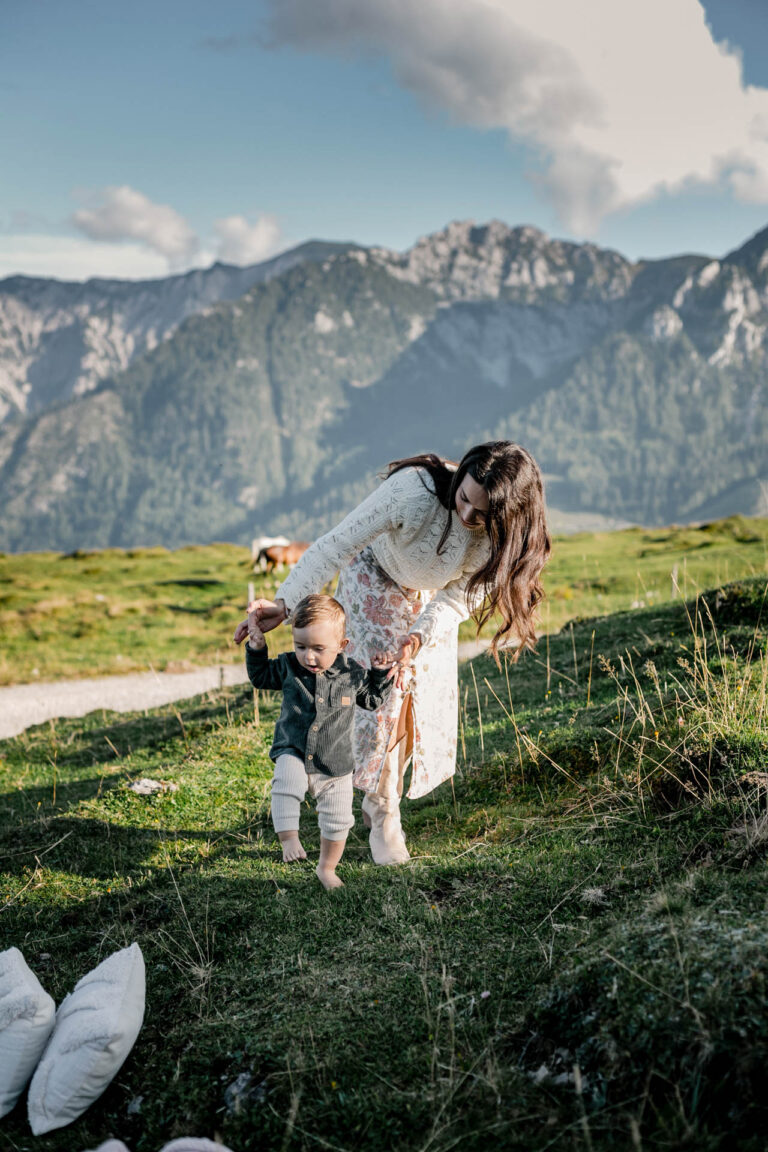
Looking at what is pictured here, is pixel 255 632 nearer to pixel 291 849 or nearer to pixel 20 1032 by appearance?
pixel 291 849

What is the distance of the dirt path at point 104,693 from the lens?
1462 centimetres

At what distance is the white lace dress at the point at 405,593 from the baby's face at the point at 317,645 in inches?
9.6

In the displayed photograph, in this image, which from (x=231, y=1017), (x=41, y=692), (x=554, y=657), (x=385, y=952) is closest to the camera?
(x=231, y=1017)

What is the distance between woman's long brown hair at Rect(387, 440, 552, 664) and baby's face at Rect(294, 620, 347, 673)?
3.13 ft

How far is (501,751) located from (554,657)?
4.24 m

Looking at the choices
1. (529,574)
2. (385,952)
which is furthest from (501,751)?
(385,952)

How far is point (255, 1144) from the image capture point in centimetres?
325

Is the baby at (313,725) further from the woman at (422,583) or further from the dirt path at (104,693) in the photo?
the dirt path at (104,693)

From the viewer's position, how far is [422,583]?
18.7ft

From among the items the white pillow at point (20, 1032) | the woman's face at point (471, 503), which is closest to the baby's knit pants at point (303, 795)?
the white pillow at point (20, 1032)

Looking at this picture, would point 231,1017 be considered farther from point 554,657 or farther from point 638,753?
point 554,657

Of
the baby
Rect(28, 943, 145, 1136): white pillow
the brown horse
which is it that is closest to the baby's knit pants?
the baby

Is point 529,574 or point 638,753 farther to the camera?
point 638,753

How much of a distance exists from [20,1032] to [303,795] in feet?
6.06
